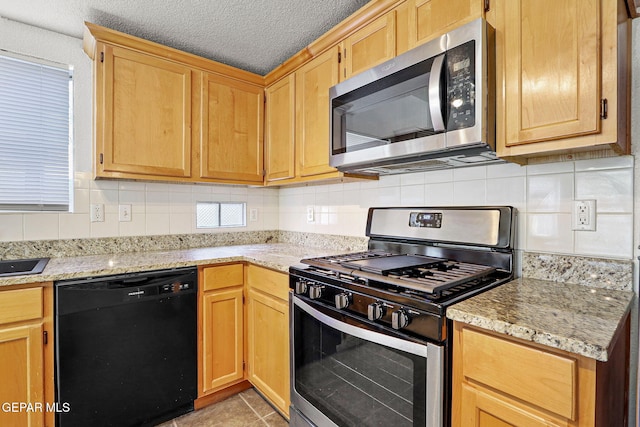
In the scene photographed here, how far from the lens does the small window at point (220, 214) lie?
2.47 metres

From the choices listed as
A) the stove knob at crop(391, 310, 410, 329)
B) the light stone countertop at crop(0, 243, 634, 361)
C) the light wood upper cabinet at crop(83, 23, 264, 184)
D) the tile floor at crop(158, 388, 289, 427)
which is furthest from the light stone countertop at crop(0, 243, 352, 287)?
the tile floor at crop(158, 388, 289, 427)

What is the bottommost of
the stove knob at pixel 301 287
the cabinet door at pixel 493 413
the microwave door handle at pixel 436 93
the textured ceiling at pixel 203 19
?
the cabinet door at pixel 493 413

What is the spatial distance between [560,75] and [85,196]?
2.51 m

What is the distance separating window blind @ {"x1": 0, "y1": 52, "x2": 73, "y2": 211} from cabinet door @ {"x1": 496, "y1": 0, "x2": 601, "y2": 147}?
2.46 meters

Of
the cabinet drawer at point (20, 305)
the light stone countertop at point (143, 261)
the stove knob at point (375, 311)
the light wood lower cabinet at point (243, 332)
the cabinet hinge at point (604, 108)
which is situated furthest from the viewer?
the light wood lower cabinet at point (243, 332)

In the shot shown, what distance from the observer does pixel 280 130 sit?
7.39 feet

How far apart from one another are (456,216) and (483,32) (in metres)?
0.78

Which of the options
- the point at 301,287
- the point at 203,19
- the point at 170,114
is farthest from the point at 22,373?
the point at 203,19

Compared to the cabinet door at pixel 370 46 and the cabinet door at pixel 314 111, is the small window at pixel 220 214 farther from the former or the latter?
the cabinet door at pixel 370 46

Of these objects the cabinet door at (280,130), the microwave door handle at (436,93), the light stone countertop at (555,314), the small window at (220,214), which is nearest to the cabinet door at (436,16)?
the microwave door handle at (436,93)

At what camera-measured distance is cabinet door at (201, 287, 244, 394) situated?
1859 mm

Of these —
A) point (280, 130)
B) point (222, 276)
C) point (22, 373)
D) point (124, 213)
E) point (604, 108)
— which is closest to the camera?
point (604, 108)

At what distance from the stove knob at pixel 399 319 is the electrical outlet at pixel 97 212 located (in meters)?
1.98

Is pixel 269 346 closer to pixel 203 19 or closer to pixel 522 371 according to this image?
pixel 522 371
